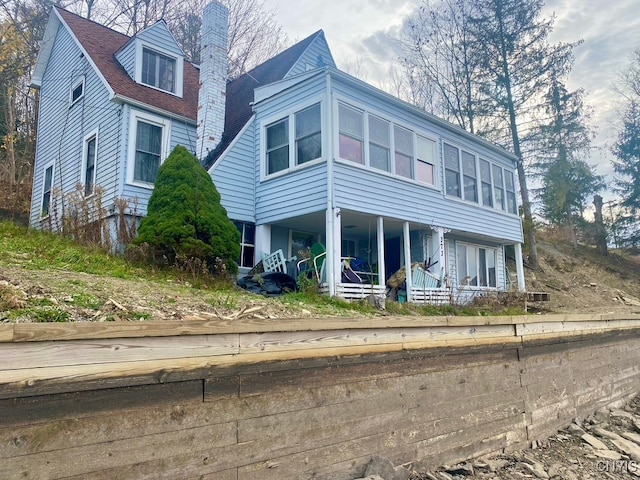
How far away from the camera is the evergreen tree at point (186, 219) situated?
25.0ft

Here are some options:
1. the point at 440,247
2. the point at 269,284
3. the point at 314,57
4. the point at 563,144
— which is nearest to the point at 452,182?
the point at 440,247

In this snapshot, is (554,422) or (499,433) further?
(554,422)

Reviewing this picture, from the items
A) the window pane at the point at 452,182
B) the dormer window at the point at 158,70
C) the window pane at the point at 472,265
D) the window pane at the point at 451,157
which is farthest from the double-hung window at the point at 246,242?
the window pane at the point at 472,265

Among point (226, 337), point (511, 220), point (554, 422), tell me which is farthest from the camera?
point (511, 220)

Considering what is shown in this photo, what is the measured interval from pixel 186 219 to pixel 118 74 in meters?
5.57

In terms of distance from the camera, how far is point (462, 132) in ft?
41.4

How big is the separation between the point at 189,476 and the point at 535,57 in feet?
74.2

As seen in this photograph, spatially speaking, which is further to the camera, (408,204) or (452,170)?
(452,170)

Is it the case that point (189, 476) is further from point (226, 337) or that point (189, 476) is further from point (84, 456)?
point (226, 337)

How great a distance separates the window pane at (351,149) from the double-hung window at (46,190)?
8.71 metres

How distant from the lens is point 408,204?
35.3ft

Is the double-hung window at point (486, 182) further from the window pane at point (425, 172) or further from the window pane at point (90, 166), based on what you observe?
the window pane at point (90, 166)

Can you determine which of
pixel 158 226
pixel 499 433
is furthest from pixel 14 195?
pixel 499 433

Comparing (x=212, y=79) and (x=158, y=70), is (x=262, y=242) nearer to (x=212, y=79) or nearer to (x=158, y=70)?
(x=212, y=79)
